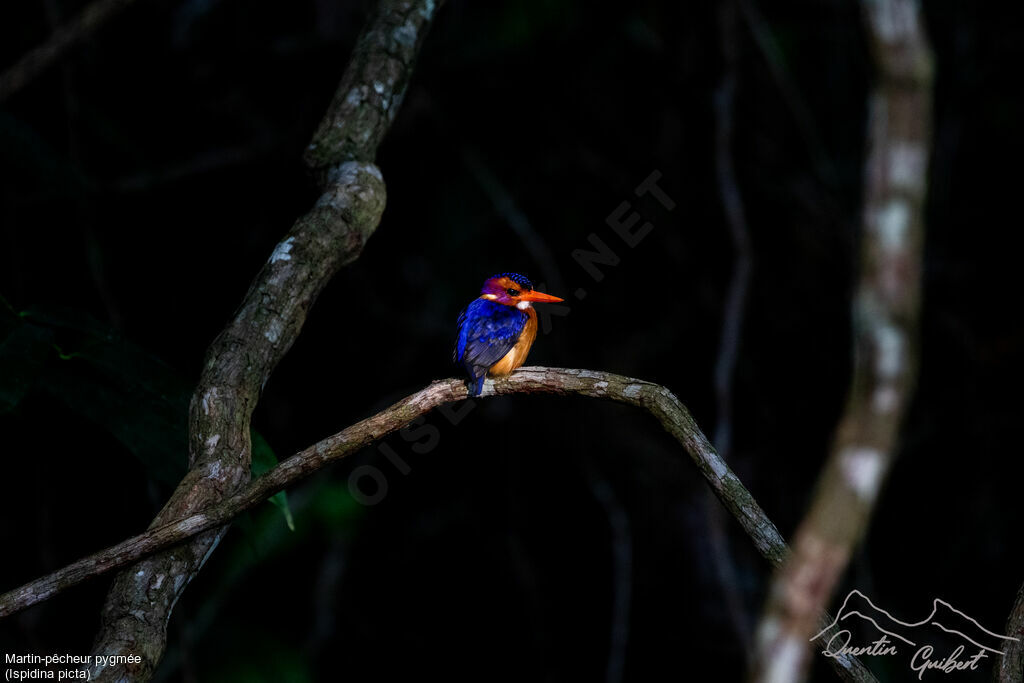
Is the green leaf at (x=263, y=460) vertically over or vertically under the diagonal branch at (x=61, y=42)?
under

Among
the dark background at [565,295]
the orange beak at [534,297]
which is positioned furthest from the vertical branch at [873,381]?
the dark background at [565,295]

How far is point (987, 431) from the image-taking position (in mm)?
5250

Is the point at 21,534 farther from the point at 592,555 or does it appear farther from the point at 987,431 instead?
the point at 987,431

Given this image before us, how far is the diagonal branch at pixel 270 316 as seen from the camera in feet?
5.91

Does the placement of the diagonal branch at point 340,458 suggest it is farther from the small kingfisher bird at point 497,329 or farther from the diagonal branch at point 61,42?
the diagonal branch at point 61,42

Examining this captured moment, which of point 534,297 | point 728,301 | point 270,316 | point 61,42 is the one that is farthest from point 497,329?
point 728,301

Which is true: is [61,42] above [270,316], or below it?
above

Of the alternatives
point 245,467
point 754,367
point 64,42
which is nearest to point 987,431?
point 754,367

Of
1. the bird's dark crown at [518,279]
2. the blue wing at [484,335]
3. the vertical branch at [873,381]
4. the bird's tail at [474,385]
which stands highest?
the bird's dark crown at [518,279]

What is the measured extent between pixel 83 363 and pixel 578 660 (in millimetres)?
4221

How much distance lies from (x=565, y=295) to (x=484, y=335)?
2050mm

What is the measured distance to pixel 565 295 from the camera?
492 cm

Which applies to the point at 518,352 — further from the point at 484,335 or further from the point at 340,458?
the point at 340,458

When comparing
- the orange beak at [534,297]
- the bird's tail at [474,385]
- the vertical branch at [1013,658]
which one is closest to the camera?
the vertical branch at [1013,658]
